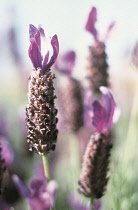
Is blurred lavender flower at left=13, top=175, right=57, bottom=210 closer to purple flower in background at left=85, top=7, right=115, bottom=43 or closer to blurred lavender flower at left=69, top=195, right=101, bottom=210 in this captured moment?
blurred lavender flower at left=69, top=195, right=101, bottom=210

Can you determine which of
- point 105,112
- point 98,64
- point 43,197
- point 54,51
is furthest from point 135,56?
point 43,197

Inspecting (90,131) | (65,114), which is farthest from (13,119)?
(65,114)

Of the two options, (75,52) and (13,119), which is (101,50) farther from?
(13,119)

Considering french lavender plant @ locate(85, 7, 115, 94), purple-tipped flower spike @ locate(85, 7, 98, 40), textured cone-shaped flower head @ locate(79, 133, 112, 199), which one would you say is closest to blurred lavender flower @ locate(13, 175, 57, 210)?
textured cone-shaped flower head @ locate(79, 133, 112, 199)

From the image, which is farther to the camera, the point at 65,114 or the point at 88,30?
the point at 65,114

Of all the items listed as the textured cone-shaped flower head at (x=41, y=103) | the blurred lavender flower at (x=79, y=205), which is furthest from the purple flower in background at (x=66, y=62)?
the textured cone-shaped flower head at (x=41, y=103)

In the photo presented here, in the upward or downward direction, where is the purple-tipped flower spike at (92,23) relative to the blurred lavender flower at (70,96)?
upward

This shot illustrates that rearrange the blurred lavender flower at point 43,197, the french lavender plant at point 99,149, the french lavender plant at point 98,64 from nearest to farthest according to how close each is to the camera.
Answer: the blurred lavender flower at point 43,197
the french lavender plant at point 99,149
the french lavender plant at point 98,64

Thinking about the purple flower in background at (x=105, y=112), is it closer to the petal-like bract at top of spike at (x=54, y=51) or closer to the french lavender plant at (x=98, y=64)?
the petal-like bract at top of spike at (x=54, y=51)
